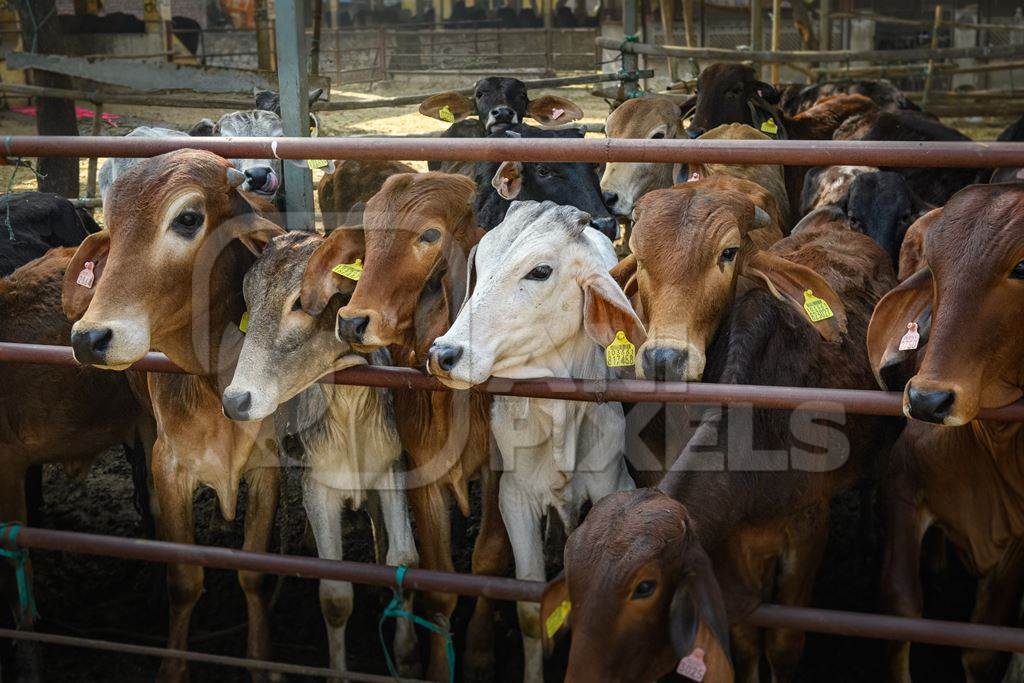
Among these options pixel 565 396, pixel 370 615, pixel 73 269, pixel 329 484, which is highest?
Answer: pixel 73 269

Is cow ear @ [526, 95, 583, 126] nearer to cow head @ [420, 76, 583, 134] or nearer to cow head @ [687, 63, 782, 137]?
cow head @ [420, 76, 583, 134]

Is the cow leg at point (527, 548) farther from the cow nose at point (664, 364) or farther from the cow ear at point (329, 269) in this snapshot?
the cow ear at point (329, 269)

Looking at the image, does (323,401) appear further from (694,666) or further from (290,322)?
(694,666)

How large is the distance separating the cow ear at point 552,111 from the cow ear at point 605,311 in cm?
345

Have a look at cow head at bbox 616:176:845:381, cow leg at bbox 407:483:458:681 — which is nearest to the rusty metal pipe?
cow head at bbox 616:176:845:381

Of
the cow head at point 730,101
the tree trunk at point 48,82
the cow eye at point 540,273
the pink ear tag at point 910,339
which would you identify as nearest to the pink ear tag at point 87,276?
the cow eye at point 540,273

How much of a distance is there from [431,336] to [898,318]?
1.40m

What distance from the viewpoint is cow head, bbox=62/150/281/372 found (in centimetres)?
346

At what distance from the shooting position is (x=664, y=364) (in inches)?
135

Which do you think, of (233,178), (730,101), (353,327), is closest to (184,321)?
(233,178)

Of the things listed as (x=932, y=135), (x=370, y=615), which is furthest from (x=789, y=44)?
(x=370, y=615)

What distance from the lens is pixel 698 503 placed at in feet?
10.7

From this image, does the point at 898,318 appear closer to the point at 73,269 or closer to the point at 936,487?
the point at 936,487

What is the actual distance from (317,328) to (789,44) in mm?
18738
